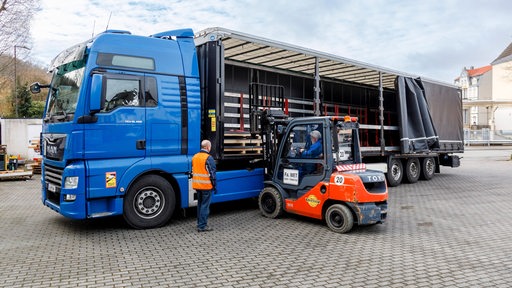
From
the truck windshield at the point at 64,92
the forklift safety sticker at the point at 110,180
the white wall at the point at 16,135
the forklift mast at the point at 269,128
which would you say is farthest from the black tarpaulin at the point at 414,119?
the white wall at the point at 16,135

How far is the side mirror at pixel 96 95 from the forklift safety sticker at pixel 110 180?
3.37ft

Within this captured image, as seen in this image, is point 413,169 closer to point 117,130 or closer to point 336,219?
point 336,219

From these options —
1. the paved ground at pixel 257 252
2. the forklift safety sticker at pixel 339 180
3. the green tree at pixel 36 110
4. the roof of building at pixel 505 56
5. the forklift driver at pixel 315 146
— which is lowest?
the paved ground at pixel 257 252

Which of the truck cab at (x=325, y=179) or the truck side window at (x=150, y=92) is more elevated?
the truck side window at (x=150, y=92)

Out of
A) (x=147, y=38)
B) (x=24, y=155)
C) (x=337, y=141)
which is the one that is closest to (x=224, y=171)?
(x=337, y=141)

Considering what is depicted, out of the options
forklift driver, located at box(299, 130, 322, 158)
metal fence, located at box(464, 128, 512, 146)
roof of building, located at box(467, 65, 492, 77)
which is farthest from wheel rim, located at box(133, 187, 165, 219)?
roof of building, located at box(467, 65, 492, 77)

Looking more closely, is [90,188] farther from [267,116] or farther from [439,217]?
[439,217]

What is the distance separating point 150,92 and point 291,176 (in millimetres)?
3018

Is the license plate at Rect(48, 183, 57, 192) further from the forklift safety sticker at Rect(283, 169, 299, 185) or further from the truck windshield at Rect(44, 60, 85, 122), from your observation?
the forklift safety sticker at Rect(283, 169, 299, 185)

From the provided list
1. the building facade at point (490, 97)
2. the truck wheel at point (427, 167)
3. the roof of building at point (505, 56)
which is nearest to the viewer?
the truck wheel at point (427, 167)

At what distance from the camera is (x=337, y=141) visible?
6.96 m

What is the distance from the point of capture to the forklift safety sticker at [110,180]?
6.36 meters

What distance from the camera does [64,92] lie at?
684 centimetres

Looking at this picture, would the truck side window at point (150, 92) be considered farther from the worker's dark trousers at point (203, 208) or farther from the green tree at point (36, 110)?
the green tree at point (36, 110)
